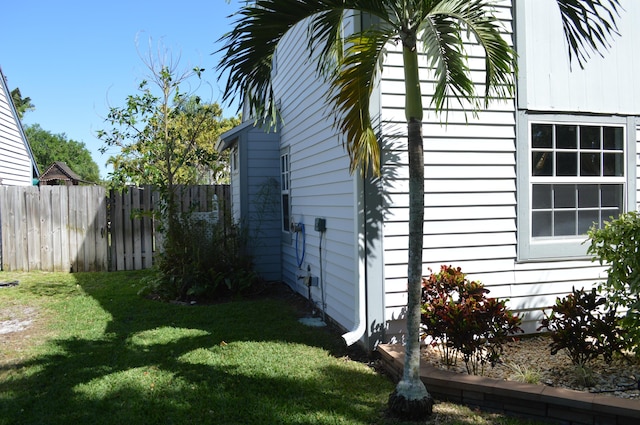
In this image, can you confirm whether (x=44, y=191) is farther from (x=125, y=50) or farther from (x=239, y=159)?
(x=239, y=159)

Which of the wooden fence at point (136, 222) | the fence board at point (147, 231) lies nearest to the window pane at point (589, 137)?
the wooden fence at point (136, 222)


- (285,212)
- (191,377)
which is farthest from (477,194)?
(285,212)

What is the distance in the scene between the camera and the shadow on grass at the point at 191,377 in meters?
3.46

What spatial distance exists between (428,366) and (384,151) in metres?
1.97

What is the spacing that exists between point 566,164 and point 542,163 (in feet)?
0.96

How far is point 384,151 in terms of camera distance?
4.60 m

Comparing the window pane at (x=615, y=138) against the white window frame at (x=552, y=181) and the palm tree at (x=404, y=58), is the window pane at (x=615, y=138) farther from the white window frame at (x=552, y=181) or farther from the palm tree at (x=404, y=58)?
the palm tree at (x=404, y=58)

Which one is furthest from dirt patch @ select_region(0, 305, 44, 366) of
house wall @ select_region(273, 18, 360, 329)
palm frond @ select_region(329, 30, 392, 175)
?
palm frond @ select_region(329, 30, 392, 175)

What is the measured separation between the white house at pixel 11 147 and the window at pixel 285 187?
8.55m

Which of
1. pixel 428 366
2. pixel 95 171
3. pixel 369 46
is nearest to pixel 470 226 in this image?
pixel 428 366

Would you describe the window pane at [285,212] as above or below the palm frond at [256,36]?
below

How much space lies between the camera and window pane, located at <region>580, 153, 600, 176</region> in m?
5.24

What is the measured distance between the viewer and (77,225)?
33.2 feet

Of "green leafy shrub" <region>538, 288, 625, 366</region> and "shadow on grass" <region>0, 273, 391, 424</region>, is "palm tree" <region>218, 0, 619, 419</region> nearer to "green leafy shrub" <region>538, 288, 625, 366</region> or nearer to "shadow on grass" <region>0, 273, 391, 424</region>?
"shadow on grass" <region>0, 273, 391, 424</region>
